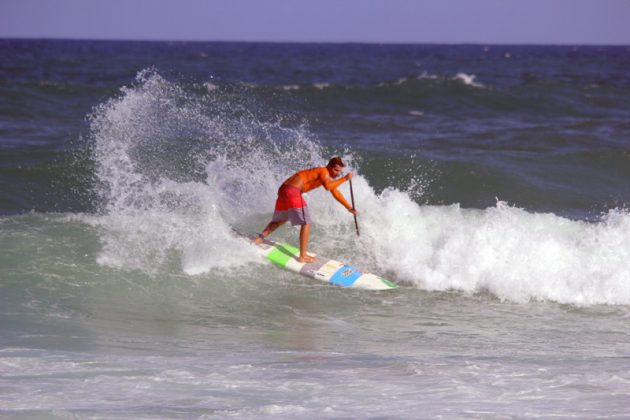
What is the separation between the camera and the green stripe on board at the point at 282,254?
11.0 metres

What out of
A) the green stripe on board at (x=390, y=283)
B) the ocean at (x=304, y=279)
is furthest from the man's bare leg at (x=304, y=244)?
the green stripe on board at (x=390, y=283)

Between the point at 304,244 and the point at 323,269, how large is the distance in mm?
385

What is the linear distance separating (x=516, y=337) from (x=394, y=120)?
17.6 m

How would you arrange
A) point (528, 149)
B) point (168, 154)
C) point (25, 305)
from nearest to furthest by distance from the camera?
point (25, 305) < point (168, 154) < point (528, 149)

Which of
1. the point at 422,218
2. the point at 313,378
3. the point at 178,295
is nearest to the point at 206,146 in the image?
the point at 422,218

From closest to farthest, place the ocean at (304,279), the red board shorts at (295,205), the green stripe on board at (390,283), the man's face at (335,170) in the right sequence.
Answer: the ocean at (304,279) < the man's face at (335,170) < the green stripe on board at (390,283) < the red board shorts at (295,205)


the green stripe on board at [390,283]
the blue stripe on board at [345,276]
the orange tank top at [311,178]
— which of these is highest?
the orange tank top at [311,178]

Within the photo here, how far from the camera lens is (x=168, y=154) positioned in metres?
16.7

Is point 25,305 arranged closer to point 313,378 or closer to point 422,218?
point 313,378

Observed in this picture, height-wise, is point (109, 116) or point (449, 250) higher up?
point (109, 116)

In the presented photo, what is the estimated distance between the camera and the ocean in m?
6.44

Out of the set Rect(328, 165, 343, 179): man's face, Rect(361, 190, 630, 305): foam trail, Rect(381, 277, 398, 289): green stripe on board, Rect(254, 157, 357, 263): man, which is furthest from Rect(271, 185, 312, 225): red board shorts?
Rect(361, 190, 630, 305): foam trail

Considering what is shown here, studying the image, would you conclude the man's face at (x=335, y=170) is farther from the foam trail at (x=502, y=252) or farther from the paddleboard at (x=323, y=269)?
the foam trail at (x=502, y=252)

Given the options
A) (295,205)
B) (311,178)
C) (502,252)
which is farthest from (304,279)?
(502,252)
